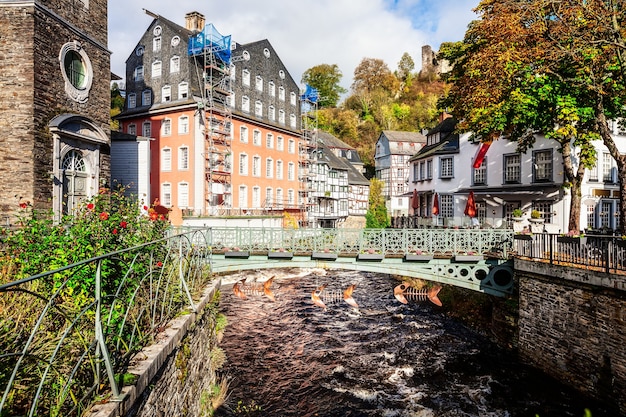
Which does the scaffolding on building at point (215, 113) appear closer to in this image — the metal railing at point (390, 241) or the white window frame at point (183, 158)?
the white window frame at point (183, 158)

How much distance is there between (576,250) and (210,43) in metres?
31.2

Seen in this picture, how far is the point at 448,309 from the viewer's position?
795 inches

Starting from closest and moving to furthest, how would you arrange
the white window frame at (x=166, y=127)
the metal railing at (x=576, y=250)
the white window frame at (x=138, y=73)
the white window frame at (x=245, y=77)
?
the metal railing at (x=576, y=250), the white window frame at (x=166, y=127), the white window frame at (x=138, y=73), the white window frame at (x=245, y=77)

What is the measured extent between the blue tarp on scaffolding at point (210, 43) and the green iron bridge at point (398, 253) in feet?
77.2

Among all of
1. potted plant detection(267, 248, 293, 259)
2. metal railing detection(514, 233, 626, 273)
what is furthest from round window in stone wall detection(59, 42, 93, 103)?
metal railing detection(514, 233, 626, 273)

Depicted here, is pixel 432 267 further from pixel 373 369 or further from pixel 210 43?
pixel 210 43

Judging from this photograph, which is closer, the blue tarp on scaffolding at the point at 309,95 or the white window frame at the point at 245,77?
the white window frame at the point at 245,77

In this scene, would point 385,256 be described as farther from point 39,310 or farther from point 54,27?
point 54,27

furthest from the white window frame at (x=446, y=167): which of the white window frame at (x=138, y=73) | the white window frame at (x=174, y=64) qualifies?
the white window frame at (x=138, y=73)

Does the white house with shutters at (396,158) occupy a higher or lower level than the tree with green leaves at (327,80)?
lower

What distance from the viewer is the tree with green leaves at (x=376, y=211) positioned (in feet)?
156

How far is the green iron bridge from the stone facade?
1227mm

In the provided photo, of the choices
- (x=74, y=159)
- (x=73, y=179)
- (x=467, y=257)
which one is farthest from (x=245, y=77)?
(x=467, y=257)

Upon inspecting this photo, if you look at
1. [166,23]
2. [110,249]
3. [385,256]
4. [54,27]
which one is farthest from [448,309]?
[166,23]
